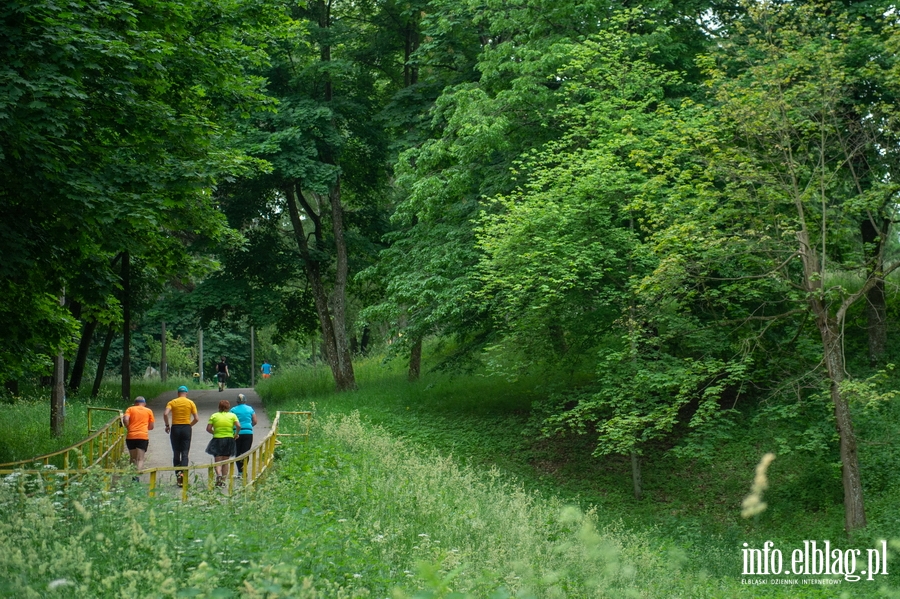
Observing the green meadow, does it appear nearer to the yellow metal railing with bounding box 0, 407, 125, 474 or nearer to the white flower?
the white flower

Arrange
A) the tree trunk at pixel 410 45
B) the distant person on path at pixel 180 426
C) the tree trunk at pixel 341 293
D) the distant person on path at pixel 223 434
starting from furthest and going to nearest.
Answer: the tree trunk at pixel 410 45 → the tree trunk at pixel 341 293 → the distant person on path at pixel 180 426 → the distant person on path at pixel 223 434

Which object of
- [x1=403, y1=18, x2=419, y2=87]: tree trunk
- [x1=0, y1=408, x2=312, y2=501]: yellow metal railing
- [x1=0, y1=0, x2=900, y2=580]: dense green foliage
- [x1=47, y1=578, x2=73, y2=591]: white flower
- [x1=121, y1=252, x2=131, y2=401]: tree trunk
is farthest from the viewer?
[x1=403, y1=18, x2=419, y2=87]: tree trunk

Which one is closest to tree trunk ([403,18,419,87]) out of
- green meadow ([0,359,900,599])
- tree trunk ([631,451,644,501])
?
green meadow ([0,359,900,599])

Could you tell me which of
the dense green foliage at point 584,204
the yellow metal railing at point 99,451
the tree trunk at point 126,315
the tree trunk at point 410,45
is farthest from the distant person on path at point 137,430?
the tree trunk at point 410,45

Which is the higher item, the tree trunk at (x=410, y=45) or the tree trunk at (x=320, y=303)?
the tree trunk at (x=410, y=45)

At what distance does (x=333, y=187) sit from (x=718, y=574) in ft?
66.8

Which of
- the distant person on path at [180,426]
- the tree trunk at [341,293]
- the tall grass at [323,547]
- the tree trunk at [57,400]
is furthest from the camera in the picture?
the tree trunk at [341,293]

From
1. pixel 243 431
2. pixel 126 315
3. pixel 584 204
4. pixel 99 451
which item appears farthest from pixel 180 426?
pixel 126 315

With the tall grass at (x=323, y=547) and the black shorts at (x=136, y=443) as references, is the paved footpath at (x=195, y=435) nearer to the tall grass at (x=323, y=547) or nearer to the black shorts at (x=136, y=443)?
the black shorts at (x=136, y=443)

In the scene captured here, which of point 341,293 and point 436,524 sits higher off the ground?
point 341,293

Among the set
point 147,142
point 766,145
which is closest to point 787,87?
point 766,145

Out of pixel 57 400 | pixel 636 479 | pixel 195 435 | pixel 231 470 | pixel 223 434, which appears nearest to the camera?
pixel 231 470

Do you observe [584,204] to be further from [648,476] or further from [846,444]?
[846,444]

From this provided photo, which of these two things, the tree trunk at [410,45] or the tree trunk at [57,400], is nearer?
the tree trunk at [57,400]
